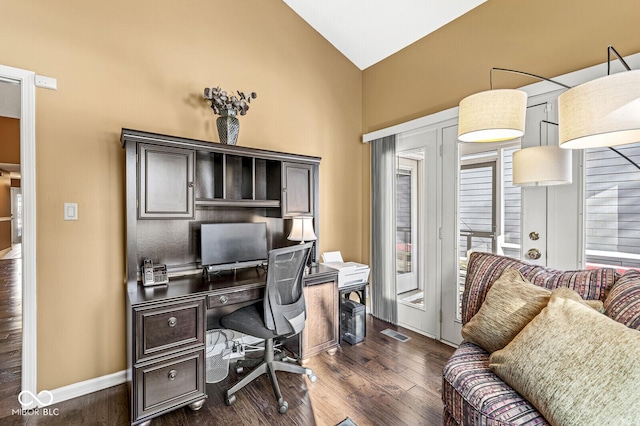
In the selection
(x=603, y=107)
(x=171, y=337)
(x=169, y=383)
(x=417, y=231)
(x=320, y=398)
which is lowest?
(x=320, y=398)

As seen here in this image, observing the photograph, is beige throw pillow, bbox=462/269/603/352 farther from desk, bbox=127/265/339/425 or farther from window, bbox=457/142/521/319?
desk, bbox=127/265/339/425

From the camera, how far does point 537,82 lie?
231 centimetres

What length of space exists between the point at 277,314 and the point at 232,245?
813 millimetres

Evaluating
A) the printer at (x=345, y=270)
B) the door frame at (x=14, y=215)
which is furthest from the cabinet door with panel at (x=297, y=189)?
the door frame at (x=14, y=215)

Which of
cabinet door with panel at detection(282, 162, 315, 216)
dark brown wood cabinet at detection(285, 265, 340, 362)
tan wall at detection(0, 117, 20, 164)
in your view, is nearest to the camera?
dark brown wood cabinet at detection(285, 265, 340, 362)

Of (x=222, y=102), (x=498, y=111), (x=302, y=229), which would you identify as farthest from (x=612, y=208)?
(x=222, y=102)

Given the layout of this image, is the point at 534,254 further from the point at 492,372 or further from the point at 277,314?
the point at 277,314

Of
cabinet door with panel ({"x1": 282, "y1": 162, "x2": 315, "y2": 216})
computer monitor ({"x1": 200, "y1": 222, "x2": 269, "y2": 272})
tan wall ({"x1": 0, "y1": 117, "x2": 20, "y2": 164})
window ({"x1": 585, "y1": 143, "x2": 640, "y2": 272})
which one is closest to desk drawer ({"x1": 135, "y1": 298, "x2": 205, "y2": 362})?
computer monitor ({"x1": 200, "y1": 222, "x2": 269, "y2": 272})

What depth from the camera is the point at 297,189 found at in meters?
2.86

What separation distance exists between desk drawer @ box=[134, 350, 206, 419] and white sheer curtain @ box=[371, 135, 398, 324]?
7.07 ft

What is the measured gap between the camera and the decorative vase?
2.47 metres

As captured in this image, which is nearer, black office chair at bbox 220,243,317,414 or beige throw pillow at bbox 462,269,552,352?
beige throw pillow at bbox 462,269,552,352

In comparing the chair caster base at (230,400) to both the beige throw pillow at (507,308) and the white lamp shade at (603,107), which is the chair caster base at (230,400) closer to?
the beige throw pillow at (507,308)

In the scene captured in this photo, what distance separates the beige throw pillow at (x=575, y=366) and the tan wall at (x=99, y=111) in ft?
8.39
